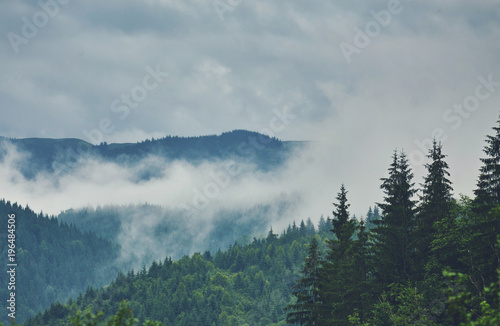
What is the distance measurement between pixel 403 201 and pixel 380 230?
12.1 feet

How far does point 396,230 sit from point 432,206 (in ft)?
12.7

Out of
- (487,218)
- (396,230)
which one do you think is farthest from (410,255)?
(487,218)

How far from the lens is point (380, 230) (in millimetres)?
54031

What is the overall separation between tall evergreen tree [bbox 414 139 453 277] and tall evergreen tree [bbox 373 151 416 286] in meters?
0.89

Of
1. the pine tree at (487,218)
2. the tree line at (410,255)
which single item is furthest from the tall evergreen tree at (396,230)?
the pine tree at (487,218)

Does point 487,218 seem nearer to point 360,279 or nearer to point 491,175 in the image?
point 491,175

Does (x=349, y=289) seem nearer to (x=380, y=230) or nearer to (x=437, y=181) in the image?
(x=380, y=230)

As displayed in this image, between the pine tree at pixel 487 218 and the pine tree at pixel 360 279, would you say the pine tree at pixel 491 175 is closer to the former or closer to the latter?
the pine tree at pixel 487 218

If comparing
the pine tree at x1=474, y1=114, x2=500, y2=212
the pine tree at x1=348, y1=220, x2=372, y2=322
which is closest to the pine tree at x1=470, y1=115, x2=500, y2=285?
the pine tree at x1=474, y1=114, x2=500, y2=212

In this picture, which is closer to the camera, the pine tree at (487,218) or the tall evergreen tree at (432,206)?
the pine tree at (487,218)

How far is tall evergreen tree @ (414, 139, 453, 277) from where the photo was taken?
51938 mm

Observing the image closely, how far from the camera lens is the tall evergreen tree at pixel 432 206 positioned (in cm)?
5194

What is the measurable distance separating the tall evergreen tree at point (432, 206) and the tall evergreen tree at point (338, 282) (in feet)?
20.4

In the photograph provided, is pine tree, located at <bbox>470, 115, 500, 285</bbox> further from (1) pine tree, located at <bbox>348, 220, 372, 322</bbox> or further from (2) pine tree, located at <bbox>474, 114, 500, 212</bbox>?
(1) pine tree, located at <bbox>348, 220, 372, 322</bbox>
